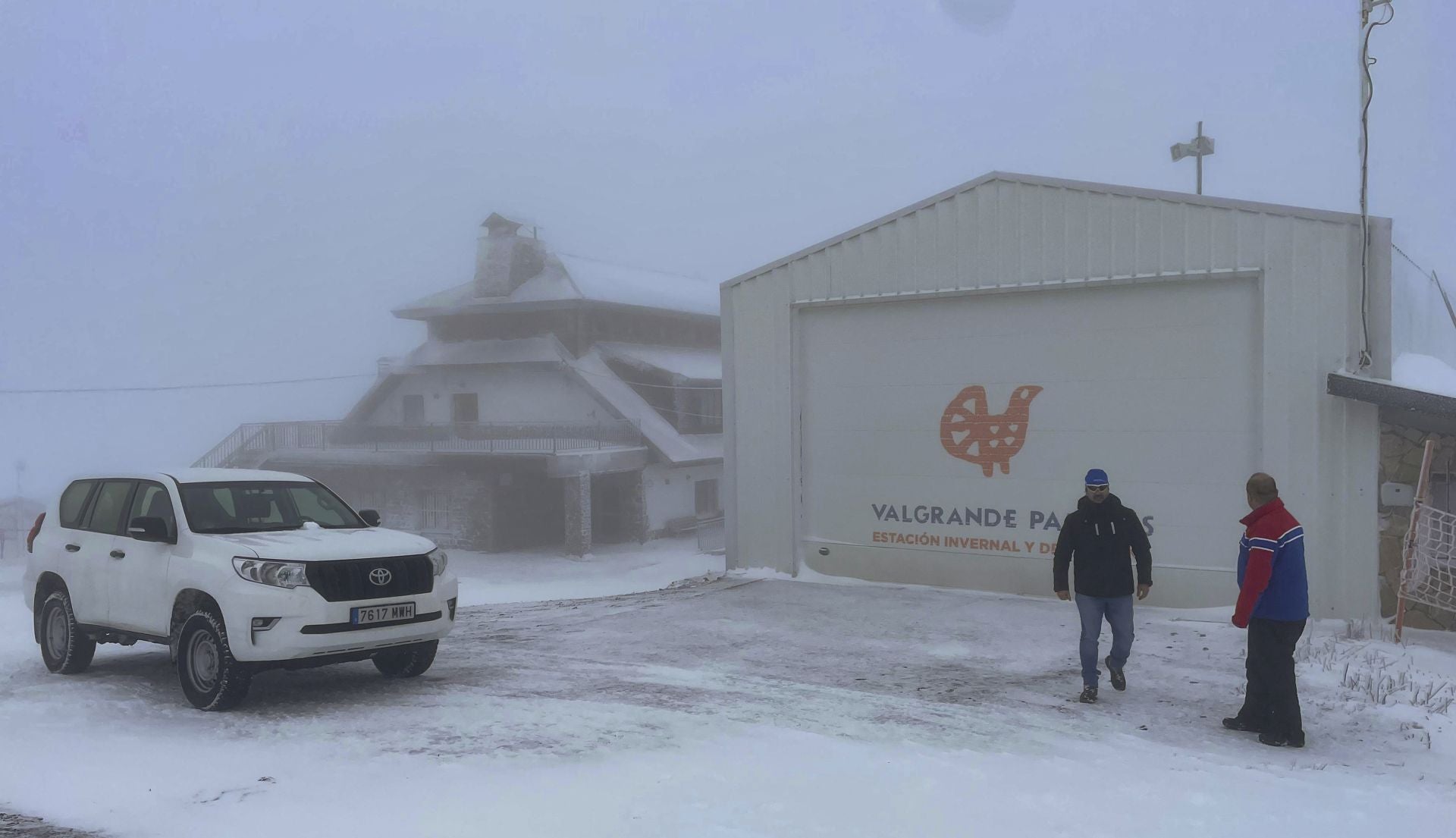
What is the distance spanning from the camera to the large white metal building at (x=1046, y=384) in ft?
35.8

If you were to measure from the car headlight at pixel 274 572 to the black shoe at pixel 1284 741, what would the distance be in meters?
6.73

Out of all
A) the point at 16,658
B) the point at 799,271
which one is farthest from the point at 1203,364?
the point at 16,658

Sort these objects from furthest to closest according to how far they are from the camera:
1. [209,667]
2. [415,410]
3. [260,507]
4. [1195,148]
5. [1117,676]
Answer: [415,410]
[1195,148]
[260,507]
[1117,676]
[209,667]

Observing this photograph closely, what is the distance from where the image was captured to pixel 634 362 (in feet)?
121

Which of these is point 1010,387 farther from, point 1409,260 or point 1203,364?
point 1409,260

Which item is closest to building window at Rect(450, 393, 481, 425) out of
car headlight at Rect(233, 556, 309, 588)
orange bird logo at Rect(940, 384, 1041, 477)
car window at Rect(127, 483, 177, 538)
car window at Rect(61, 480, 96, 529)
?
orange bird logo at Rect(940, 384, 1041, 477)

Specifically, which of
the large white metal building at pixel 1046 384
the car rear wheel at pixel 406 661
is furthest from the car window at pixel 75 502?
the large white metal building at pixel 1046 384

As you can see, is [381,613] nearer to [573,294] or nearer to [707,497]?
[707,497]

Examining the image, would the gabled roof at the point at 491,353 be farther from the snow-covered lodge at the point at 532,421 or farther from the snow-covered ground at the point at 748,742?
the snow-covered ground at the point at 748,742

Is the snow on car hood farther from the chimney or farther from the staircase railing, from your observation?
the chimney

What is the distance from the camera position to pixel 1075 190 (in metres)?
12.3

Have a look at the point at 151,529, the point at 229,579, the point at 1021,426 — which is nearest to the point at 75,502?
the point at 151,529

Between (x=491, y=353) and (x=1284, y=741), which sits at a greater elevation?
(x=491, y=353)

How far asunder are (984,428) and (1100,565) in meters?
5.47
